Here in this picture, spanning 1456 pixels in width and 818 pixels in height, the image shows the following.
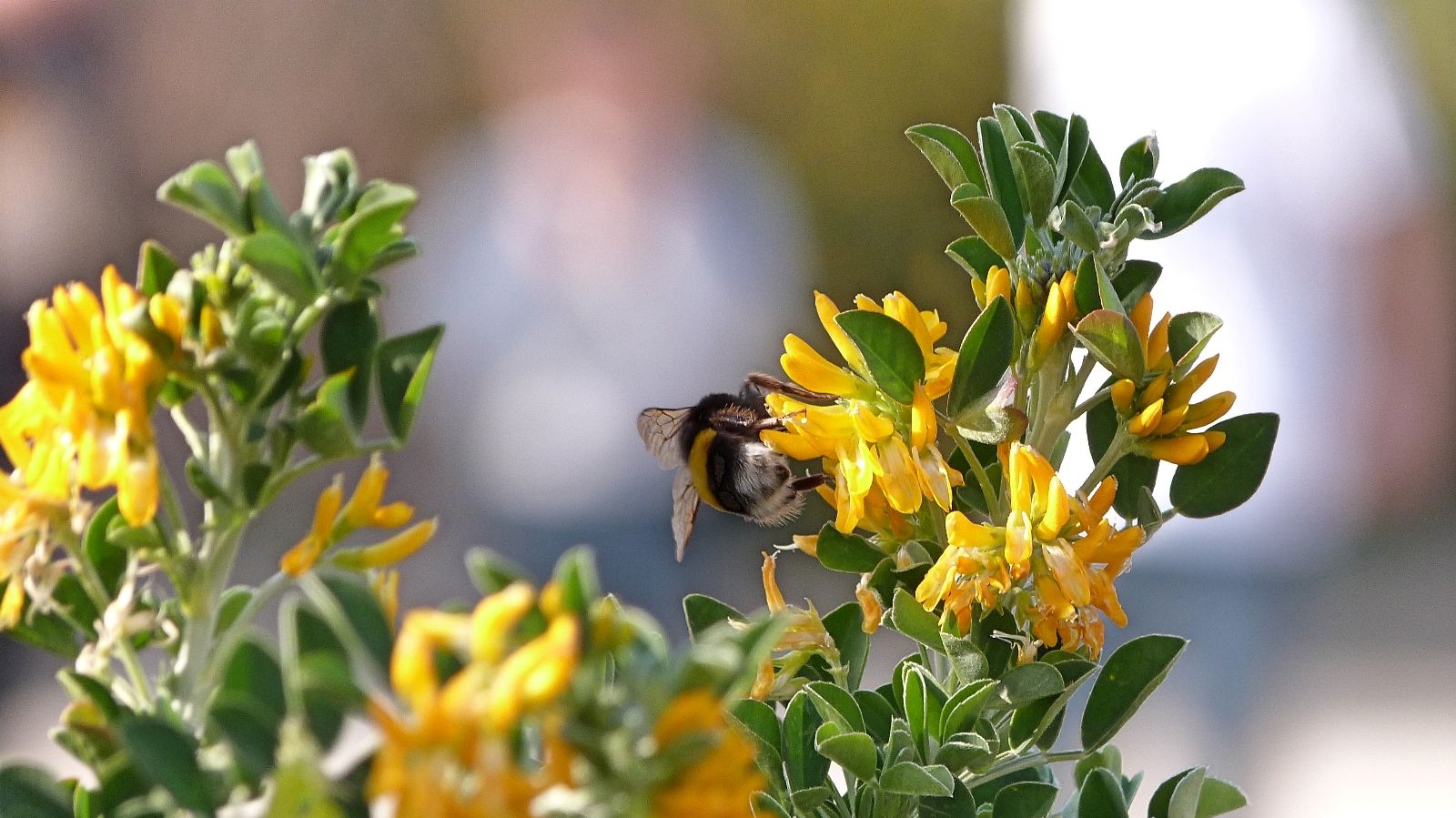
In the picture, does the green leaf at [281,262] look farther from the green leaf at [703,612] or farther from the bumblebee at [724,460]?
the bumblebee at [724,460]

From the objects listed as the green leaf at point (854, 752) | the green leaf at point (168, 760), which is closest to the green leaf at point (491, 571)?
the green leaf at point (168, 760)

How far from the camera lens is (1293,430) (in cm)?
365

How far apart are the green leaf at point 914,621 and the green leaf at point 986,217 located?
0.15 meters

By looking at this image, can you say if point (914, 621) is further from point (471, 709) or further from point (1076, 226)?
point (471, 709)

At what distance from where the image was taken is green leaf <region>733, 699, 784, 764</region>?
0.60 metres

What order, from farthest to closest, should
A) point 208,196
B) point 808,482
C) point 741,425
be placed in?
point 741,425, point 808,482, point 208,196

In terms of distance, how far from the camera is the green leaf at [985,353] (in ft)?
1.89

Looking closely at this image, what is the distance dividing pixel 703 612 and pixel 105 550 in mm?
251

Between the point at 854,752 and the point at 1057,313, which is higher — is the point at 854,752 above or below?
below

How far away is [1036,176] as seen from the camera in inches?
23.7

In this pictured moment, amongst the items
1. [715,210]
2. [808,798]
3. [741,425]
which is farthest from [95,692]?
[715,210]

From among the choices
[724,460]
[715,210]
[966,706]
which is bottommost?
[715,210]

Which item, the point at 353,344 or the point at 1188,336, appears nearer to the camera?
the point at 353,344

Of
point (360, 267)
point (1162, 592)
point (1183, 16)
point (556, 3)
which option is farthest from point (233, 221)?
point (556, 3)
